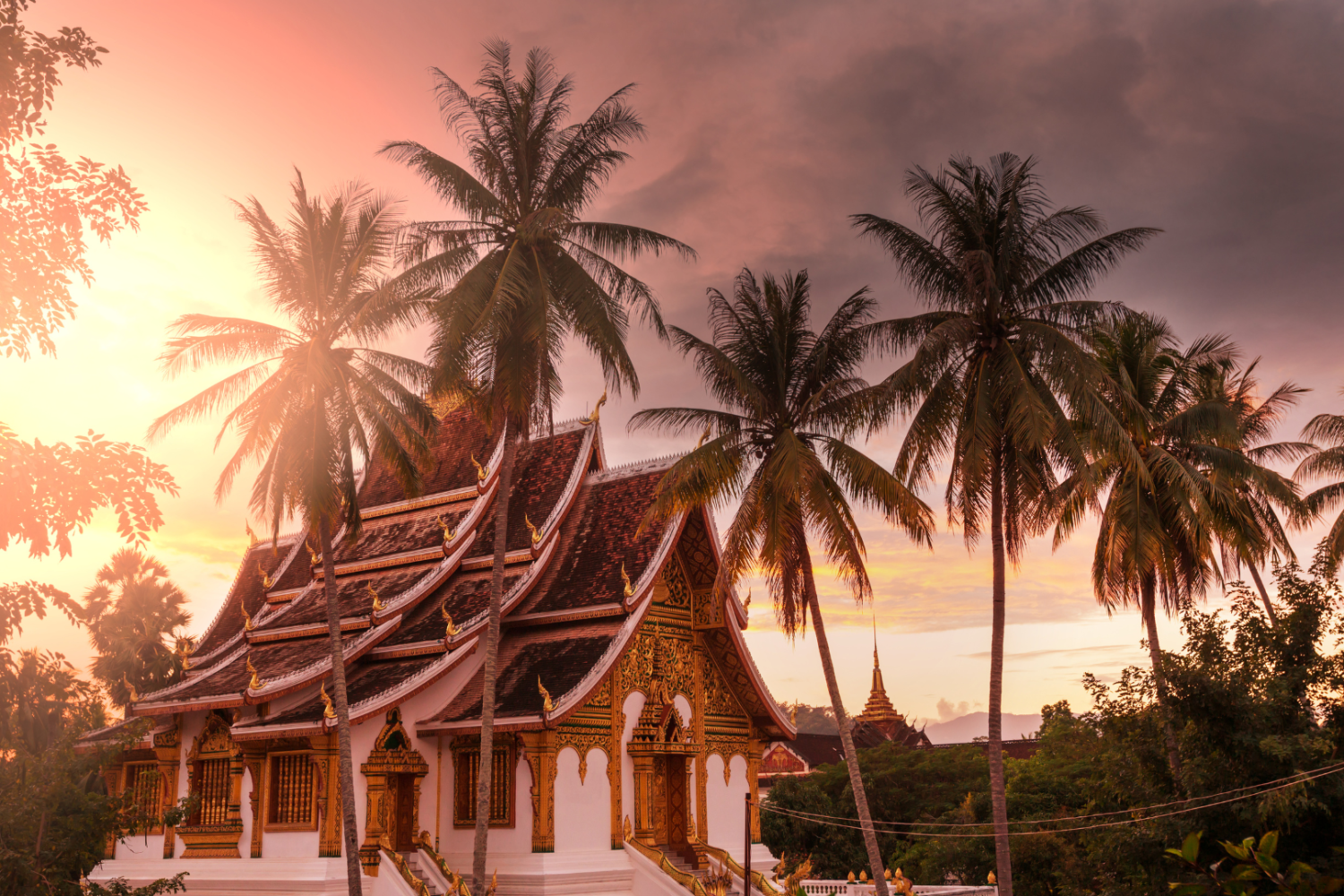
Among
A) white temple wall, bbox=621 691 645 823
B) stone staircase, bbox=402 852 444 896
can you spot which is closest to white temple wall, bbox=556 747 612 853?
white temple wall, bbox=621 691 645 823

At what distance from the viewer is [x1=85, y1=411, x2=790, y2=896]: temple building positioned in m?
16.7

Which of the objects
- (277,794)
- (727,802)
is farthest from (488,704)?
(727,802)

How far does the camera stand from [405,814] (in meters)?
17.3

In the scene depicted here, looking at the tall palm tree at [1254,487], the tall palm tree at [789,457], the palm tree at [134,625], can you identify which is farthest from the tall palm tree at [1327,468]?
the palm tree at [134,625]

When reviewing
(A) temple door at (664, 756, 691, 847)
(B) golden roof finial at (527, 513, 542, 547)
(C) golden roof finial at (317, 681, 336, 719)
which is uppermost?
(B) golden roof finial at (527, 513, 542, 547)

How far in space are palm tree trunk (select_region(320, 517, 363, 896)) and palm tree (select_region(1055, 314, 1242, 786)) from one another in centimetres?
1126

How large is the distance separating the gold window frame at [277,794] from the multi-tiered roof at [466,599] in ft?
2.11

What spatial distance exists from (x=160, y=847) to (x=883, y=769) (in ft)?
68.2

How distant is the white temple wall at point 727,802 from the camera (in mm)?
20031

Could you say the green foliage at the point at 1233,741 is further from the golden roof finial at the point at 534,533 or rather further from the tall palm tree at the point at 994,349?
the golden roof finial at the point at 534,533

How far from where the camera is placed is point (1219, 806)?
14352mm

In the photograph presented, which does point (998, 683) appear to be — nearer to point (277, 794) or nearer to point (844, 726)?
point (844, 726)

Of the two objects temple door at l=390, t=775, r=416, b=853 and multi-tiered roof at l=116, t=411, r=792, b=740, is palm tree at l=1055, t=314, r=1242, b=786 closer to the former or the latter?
multi-tiered roof at l=116, t=411, r=792, b=740

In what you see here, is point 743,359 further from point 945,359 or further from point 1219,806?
point 1219,806
